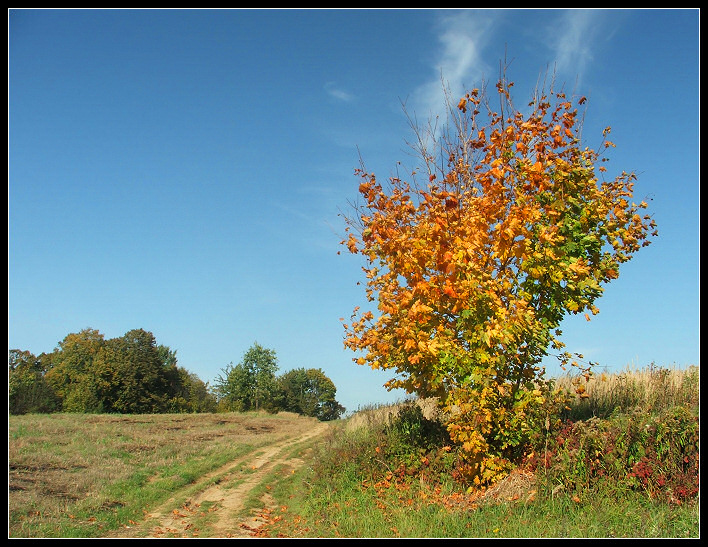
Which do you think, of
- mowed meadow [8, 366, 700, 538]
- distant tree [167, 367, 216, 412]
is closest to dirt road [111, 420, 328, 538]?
mowed meadow [8, 366, 700, 538]

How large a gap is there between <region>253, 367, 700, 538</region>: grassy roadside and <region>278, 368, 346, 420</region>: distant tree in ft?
145

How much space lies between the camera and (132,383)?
49.4 metres

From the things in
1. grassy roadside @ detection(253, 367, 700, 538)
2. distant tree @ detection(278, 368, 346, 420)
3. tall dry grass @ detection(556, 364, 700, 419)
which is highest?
distant tree @ detection(278, 368, 346, 420)

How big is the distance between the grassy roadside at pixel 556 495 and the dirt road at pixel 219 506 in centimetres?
76

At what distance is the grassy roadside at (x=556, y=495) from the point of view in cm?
862

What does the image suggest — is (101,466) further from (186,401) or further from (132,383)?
(186,401)

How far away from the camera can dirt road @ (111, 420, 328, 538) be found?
10328 mm

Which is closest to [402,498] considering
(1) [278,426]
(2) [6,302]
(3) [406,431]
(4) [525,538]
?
(3) [406,431]

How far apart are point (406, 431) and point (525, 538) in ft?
18.1

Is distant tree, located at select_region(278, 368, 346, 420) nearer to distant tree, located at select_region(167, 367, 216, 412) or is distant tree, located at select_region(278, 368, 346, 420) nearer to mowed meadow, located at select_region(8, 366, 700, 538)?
distant tree, located at select_region(167, 367, 216, 412)

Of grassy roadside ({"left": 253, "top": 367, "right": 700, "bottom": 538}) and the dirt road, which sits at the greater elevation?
grassy roadside ({"left": 253, "top": 367, "right": 700, "bottom": 538})

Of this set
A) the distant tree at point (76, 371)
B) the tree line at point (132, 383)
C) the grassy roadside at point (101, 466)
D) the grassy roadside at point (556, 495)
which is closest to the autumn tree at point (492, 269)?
the grassy roadside at point (556, 495)

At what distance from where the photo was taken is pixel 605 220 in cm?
1071

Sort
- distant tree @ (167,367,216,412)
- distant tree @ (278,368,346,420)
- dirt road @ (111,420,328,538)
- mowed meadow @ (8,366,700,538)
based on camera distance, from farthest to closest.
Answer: distant tree @ (278,368,346,420) < distant tree @ (167,367,216,412) < dirt road @ (111,420,328,538) < mowed meadow @ (8,366,700,538)
